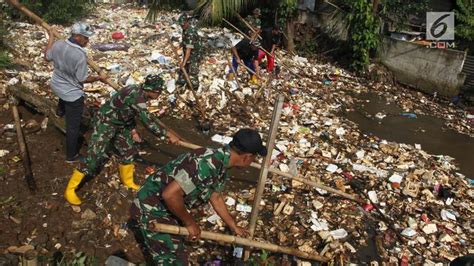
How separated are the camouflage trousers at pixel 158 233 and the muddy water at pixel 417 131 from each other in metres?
5.26

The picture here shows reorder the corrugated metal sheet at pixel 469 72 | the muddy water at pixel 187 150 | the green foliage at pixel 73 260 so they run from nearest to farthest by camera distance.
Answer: the green foliage at pixel 73 260 < the muddy water at pixel 187 150 < the corrugated metal sheet at pixel 469 72

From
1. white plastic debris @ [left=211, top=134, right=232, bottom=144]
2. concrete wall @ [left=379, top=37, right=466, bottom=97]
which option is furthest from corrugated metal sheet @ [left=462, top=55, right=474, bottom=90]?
white plastic debris @ [left=211, top=134, right=232, bottom=144]

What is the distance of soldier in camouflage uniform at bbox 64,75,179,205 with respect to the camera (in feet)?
12.7

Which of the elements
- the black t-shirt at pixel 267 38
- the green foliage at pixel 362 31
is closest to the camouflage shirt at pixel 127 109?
the black t-shirt at pixel 267 38

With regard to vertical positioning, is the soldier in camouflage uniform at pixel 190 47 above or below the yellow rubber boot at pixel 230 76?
above

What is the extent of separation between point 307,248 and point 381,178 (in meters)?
2.05

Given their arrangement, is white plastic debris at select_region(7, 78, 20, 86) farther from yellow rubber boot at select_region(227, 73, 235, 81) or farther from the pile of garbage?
yellow rubber boot at select_region(227, 73, 235, 81)

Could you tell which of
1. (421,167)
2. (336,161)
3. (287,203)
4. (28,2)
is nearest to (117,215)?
(287,203)

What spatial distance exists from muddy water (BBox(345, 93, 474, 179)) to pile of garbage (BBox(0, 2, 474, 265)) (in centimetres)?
31

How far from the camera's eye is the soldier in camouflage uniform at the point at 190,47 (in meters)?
7.22

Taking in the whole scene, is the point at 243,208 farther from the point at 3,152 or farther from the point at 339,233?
the point at 3,152

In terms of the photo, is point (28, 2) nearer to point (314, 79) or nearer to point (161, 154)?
point (161, 154)

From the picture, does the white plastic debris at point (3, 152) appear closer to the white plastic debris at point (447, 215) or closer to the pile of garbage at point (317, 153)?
the pile of garbage at point (317, 153)

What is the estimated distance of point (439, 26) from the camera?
10.7m
